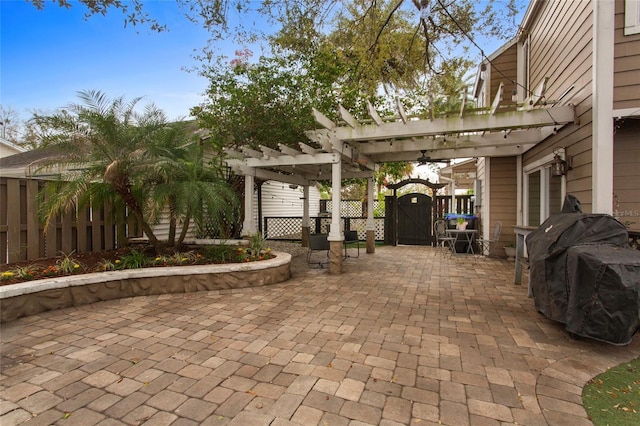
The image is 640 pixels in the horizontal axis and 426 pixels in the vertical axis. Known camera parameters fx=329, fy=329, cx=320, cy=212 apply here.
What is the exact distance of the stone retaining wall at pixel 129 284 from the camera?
3.47 meters

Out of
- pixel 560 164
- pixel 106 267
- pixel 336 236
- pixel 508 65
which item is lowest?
pixel 106 267

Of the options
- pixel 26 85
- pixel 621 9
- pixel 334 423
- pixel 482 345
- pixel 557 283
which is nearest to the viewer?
pixel 334 423

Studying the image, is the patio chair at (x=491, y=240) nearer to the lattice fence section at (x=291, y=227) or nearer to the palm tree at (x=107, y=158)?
the lattice fence section at (x=291, y=227)

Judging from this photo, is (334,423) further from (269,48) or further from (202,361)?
(269,48)

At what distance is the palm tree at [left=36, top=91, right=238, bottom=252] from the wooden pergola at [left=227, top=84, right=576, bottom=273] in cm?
206

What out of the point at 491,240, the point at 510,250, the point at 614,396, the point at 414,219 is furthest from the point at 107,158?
the point at 414,219

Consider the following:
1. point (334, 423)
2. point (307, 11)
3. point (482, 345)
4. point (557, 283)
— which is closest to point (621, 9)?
point (557, 283)

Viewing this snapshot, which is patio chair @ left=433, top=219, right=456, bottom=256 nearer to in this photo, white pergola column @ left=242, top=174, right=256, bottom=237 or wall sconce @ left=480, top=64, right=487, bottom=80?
wall sconce @ left=480, top=64, right=487, bottom=80

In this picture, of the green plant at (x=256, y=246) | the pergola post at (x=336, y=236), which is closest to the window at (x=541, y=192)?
the pergola post at (x=336, y=236)

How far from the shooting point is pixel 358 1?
5.50 metres

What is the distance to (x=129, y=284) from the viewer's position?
14.0ft

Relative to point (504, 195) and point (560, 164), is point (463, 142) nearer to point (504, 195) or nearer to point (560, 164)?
point (560, 164)

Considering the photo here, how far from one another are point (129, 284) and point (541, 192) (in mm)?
6987

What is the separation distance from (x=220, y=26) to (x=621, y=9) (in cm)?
496
